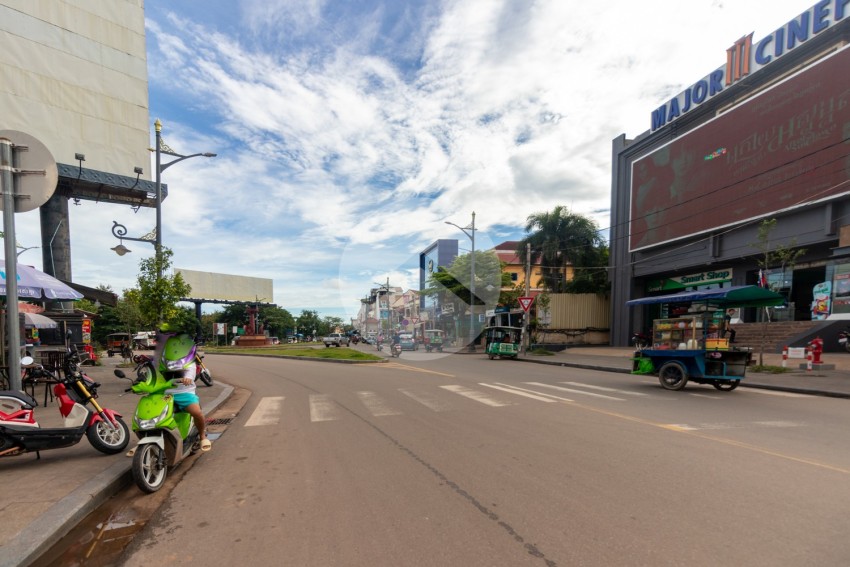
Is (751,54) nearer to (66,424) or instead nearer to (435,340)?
(435,340)

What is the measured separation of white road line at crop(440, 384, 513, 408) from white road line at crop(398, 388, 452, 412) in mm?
785

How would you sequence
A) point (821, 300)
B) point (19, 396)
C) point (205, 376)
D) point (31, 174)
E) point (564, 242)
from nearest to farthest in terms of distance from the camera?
1. point (19, 396)
2. point (31, 174)
3. point (205, 376)
4. point (821, 300)
5. point (564, 242)

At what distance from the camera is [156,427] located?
4.52 meters

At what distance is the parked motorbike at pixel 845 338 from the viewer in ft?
59.9

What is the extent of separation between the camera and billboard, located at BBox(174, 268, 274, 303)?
67.4m

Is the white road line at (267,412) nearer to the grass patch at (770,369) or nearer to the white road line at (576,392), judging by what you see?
the white road line at (576,392)

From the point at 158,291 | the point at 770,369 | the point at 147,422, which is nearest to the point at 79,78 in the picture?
the point at 158,291

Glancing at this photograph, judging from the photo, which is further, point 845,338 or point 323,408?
point 845,338

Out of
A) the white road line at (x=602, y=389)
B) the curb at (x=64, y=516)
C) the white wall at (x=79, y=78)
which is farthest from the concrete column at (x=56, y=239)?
the white road line at (x=602, y=389)

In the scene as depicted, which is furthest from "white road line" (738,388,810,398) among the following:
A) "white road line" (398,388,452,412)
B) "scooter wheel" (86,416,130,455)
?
"scooter wheel" (86,416,130,455)

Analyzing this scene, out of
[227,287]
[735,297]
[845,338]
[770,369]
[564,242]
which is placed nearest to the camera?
[735,297]

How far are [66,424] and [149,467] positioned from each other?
1.51 metres

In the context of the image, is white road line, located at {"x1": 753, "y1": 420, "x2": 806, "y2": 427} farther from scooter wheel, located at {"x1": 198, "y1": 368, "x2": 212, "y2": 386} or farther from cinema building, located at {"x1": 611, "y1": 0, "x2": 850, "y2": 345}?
cinema building, located at {"x1": 611, "y1": 0, "x2": 850, "y2": 345}

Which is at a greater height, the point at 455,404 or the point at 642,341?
the point at 642,341
